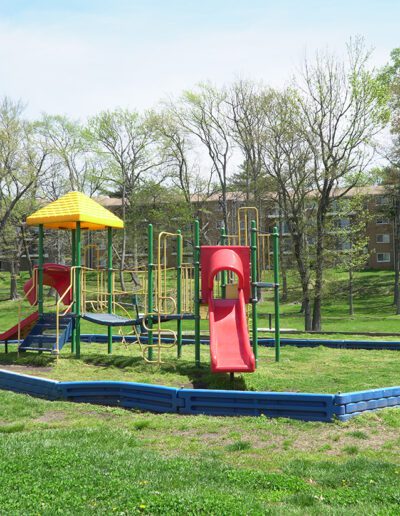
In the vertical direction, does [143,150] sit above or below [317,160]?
above

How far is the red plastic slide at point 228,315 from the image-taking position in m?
9.62

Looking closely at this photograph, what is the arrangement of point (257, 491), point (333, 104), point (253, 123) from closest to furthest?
point (257, 491)
point (333, 104)
point (253, 123)

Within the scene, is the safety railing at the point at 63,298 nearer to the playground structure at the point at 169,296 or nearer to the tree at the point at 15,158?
the playground structure at the point at 169,296

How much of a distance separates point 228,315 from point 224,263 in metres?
0.99

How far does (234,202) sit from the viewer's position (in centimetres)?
4422

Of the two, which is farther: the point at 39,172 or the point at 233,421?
the point at 39,172

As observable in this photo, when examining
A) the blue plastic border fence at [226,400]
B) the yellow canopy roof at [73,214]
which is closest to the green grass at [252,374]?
the blue plastic border fence at [226,400]

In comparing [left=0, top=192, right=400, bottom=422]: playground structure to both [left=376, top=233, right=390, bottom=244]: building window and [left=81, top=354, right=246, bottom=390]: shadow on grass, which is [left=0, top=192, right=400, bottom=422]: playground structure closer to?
[left=81, top=354, right=246, bottom=390]: shadow on grass

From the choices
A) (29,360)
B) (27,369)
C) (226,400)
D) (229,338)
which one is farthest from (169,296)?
(226,400)

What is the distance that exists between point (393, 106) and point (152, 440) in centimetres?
2760

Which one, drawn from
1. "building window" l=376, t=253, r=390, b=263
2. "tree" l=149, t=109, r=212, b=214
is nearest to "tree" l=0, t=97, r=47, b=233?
"tree" l=149, t=109, r=212, b=214

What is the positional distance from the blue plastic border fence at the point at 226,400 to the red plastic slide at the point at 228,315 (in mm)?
1058

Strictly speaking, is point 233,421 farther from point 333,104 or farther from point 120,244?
point 120,244

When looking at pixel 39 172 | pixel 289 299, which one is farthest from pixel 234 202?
pixel 39 172
